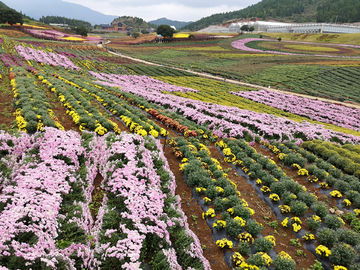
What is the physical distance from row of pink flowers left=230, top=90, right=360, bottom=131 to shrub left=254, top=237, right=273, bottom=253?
25.0 m

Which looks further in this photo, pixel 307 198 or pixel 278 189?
pixel 278 189

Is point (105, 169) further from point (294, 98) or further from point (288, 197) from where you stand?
point (294, 98)

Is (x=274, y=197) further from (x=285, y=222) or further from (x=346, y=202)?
(x=346, y=202)

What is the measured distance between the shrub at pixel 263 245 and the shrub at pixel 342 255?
2.09 meters

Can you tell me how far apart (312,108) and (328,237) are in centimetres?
2773

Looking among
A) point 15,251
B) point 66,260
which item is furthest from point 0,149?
point 66,260

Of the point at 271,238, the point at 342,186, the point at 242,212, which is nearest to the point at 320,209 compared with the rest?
the point at 342,186

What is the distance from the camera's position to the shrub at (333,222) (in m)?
8.41

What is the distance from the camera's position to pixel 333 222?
332 inches

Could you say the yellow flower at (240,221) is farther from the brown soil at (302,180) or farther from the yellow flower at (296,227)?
the brown soil at (302,180)

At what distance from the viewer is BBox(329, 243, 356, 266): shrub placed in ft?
22.9

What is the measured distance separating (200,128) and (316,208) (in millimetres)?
8890

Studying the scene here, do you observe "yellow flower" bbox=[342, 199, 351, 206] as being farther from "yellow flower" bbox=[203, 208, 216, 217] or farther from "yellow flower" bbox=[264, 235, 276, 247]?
"yellow flower" bbox=[203, 208, 216, 217]

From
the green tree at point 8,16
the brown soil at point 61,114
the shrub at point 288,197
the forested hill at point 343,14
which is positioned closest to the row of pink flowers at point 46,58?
the brown soil at point 61,114
